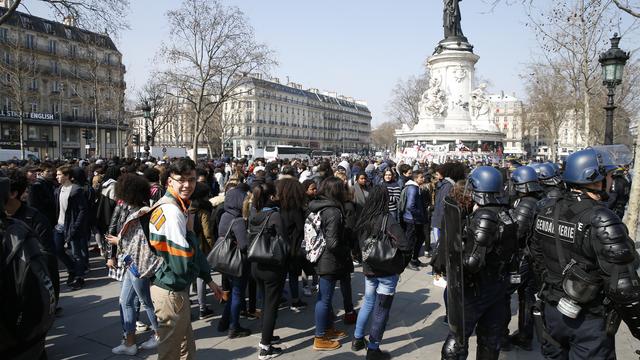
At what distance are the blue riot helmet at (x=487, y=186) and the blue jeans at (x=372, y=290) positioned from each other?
48.3 inches

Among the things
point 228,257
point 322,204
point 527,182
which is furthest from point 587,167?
point 228,257

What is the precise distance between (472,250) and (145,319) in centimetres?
410

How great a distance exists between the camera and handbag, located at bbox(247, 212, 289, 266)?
3.96 metres

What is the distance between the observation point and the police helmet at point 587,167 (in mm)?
2842

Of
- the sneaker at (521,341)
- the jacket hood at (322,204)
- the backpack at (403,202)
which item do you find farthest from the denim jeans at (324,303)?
the backpack at (403,202)

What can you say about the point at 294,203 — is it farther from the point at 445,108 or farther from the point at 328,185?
the point at 445,108

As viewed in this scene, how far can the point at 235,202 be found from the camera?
4891 millimetres

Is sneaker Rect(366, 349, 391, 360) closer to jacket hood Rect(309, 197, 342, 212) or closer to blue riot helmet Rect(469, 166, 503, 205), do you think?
jacket hood Rect(309, 197, 342, 212)

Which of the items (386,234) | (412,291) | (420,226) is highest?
(386,234)

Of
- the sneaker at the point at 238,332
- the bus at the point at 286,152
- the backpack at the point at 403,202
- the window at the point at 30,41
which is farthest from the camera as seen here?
the bus at the point at 286,152

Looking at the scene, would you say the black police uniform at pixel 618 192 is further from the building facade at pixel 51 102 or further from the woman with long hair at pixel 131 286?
the building facade at pixel 51 102

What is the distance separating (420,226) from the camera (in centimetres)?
801

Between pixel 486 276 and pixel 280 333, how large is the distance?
2.53 m

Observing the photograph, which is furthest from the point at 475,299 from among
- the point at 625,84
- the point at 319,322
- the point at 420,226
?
the point at 625,84
